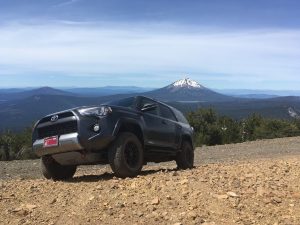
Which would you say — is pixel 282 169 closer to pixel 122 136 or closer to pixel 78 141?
pixel 122 136

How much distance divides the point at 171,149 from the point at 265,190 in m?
3.97

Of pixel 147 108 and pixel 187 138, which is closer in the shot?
pixel 147 108

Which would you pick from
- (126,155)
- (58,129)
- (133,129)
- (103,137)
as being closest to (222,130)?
(133,129)

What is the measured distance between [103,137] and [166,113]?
9.80 feet

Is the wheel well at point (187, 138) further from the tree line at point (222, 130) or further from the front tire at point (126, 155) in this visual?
the tree line at point (222, 130)

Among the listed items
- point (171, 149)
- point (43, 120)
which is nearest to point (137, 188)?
point (43, 120)

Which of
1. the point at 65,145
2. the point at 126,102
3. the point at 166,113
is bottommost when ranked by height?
the point at 65,145

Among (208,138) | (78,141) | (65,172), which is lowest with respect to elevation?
(208,138)

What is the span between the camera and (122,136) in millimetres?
9289

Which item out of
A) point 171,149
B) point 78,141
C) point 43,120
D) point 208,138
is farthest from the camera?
point 208,138

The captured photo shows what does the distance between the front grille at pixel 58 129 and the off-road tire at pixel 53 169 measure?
Answer: 55 cm

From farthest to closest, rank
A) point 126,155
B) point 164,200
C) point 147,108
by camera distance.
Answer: point 147,108
point 126,155
point 164,200

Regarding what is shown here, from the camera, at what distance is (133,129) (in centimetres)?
997

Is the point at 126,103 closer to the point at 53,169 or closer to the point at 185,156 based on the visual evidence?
the point at 53,169
